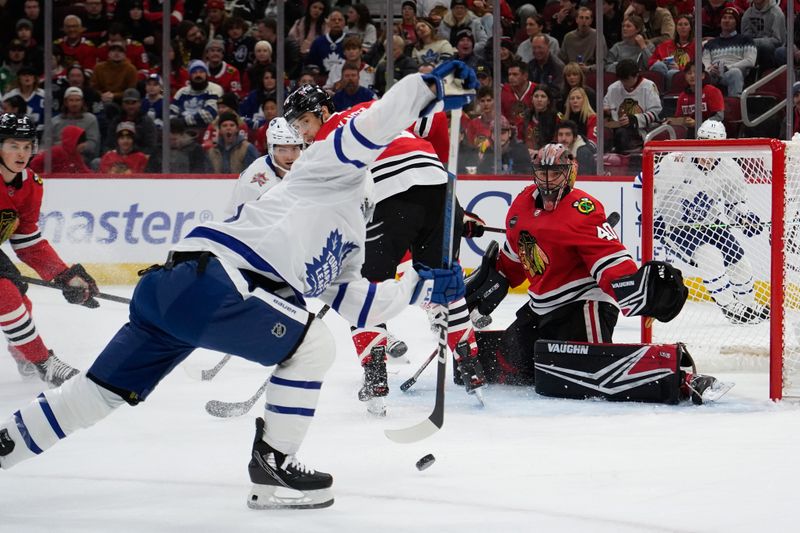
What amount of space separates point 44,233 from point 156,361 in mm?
4868

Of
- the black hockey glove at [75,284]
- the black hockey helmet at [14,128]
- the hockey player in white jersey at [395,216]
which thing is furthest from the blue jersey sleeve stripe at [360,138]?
the black hockey glove at [75,284]

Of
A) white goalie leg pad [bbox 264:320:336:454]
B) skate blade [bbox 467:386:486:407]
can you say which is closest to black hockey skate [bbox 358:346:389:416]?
skate blade [bbox 467:386:486:407]

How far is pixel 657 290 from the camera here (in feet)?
11.7

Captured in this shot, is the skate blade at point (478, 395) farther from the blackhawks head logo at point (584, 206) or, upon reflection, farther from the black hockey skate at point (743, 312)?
the black hockey skate at point (743, 312)

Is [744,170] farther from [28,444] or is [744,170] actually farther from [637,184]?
[28,444]

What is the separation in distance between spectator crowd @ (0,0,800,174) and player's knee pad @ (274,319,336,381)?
4628 millimetres

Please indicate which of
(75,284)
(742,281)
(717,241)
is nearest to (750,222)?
(717,241)

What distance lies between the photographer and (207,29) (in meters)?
7.62

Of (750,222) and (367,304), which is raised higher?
(750,222)

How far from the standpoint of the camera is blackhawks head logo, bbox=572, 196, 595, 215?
3805 millimetres

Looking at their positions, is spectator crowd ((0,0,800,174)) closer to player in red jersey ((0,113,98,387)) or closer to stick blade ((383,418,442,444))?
player in red jersey ((0,113,98,387))

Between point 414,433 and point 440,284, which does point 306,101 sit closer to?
point 440,284

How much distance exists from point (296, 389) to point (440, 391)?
0.50m

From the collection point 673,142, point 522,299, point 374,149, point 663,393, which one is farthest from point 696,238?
point 374,149
